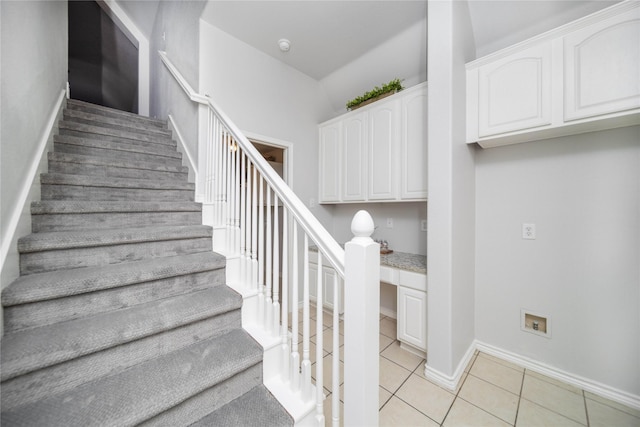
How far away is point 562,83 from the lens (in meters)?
1.57

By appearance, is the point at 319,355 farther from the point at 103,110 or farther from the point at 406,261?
the point at 103,110

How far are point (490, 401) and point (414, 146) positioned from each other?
2004mm

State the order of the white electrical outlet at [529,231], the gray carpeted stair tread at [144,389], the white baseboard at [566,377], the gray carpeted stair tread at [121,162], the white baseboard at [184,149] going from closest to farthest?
the gray carpeted stair tread at [144,389], the white baseboard at [566,377], the gray carpeted stair tread at [121,162], the white electrical outlet at [529,231], the white baseboard at [184,149]

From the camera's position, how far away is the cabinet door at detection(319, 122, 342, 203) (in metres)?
2.98

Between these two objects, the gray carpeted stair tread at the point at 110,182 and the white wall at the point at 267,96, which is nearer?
the gray carpeted stair tread at the point at 110,182

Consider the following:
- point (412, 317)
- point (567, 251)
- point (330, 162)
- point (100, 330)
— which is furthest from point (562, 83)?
point (100, 330)

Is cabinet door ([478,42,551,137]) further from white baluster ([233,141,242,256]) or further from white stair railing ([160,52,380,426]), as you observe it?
white baluster ([233,141,242,256])

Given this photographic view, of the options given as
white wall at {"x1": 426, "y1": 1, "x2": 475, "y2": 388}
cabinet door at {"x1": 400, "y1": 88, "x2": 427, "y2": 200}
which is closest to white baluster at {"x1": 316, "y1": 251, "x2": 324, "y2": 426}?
white wall at {"x1": 426, "y1": 1, "x2": 475, "y2": 388}

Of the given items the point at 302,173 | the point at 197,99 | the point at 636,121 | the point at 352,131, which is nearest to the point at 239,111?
the point at 197,99

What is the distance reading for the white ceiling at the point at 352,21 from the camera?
1814 millimetres

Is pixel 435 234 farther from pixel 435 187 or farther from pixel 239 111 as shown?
pixel 239 111

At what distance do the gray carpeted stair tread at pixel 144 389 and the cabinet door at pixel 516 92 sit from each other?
225 centimetres

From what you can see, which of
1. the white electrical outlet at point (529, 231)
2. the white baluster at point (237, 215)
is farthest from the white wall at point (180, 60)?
the white electrical outlet at point (529, 231)

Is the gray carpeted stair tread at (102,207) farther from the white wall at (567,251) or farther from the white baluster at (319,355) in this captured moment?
the white wall at (567,251)
